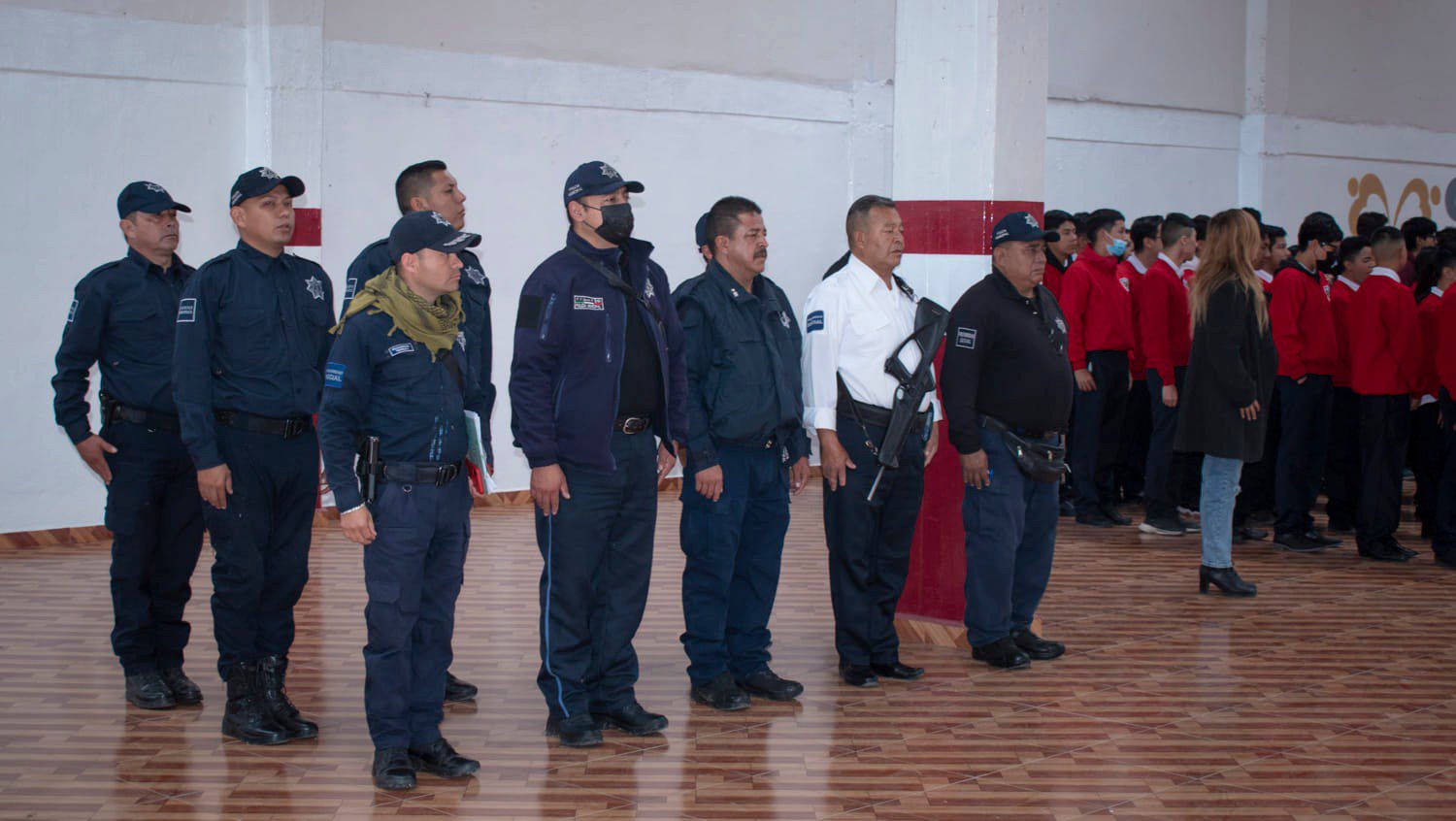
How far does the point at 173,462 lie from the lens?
5102 millimetres

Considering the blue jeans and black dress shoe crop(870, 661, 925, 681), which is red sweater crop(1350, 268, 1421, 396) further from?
black dress shoe crop(870, 661, 925, 681)

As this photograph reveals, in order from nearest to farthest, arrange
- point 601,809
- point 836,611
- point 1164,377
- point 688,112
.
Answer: point 601,809
point 836,611
point 1164,377
point 688,112

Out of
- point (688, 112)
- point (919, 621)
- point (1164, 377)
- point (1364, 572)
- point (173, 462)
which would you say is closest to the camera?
point (173, 462)

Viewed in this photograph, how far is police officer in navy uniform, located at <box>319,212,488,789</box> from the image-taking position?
4.20 meters

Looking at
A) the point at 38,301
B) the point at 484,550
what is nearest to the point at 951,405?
the point at 484,550

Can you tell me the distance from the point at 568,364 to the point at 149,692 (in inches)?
74.6

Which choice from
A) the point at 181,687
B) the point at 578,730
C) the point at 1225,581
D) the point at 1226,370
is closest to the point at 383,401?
the point at 578,730

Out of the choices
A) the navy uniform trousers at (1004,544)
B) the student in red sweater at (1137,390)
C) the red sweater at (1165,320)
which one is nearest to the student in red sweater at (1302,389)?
the red sweater at (1165,320)

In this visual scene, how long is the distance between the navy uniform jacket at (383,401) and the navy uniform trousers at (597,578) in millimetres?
499

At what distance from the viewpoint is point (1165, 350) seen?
882cm

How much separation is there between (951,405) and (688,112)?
5340 millimetres

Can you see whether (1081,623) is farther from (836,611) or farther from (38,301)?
(38,301)

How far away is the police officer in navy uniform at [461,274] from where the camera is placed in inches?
200

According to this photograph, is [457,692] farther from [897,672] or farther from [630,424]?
[897,672]
